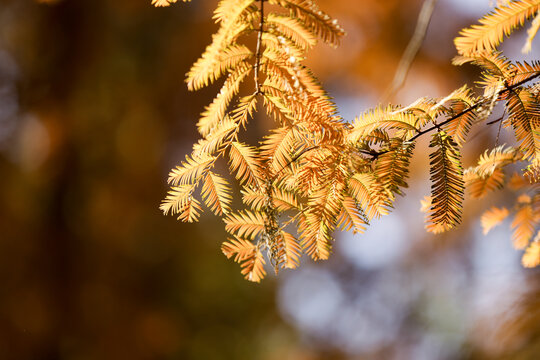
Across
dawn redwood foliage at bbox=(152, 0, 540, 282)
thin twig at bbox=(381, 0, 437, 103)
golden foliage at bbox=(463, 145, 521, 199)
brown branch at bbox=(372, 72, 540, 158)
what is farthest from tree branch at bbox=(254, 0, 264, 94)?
golden foliage at bbox=(463, 145, 521, 199)

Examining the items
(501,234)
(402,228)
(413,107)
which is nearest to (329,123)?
(413,107)

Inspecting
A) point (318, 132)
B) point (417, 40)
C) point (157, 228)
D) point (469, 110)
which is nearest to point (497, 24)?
point (469, 110)

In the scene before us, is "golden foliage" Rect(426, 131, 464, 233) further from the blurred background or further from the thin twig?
the blurred background

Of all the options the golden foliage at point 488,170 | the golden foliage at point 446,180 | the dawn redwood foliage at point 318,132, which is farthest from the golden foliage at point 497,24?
the golden foliage at point 488,170

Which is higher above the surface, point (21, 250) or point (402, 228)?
point (402, 228)

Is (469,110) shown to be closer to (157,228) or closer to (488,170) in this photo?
(488,170)

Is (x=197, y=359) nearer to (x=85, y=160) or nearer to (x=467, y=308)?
(x=85, y=160)

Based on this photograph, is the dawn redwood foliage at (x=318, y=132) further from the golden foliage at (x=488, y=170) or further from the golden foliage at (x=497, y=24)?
the golden foliage at (x=488, y=170)
